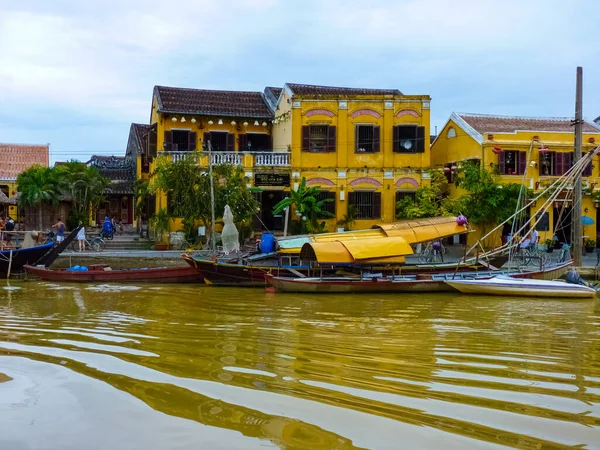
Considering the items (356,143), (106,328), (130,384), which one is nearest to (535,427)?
(130,384)

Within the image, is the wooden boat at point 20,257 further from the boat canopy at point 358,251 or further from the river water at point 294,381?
the river water at point 294,381

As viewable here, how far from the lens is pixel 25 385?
259 inches

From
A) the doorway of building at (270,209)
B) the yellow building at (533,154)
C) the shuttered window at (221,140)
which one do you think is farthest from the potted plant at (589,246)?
the shuttered window at (221,140)

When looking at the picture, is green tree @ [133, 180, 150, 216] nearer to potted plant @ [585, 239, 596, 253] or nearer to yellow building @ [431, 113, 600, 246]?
yellow building @ [431, 113, 600, 246]

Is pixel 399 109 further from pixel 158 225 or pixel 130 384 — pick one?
pixel 130 384

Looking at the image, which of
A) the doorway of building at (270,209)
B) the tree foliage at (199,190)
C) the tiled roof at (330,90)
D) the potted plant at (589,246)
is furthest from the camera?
the tiled roof at (330,90)

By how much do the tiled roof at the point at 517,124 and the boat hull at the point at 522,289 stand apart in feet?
43.5

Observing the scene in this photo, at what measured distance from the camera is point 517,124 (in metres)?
30.7

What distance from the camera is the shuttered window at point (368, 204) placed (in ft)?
96.2

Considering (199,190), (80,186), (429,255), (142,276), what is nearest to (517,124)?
(429,255)

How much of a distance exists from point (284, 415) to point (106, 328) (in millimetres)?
5606

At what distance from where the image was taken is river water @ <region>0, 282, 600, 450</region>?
5117mm

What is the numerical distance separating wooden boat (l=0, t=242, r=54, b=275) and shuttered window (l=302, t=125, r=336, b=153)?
472 inches

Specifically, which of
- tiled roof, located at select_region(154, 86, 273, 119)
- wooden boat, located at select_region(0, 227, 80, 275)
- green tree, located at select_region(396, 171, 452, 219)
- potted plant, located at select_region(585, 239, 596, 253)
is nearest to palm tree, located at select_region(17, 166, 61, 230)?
tiled roof, located at select_region(154, 86, 273, 119)
